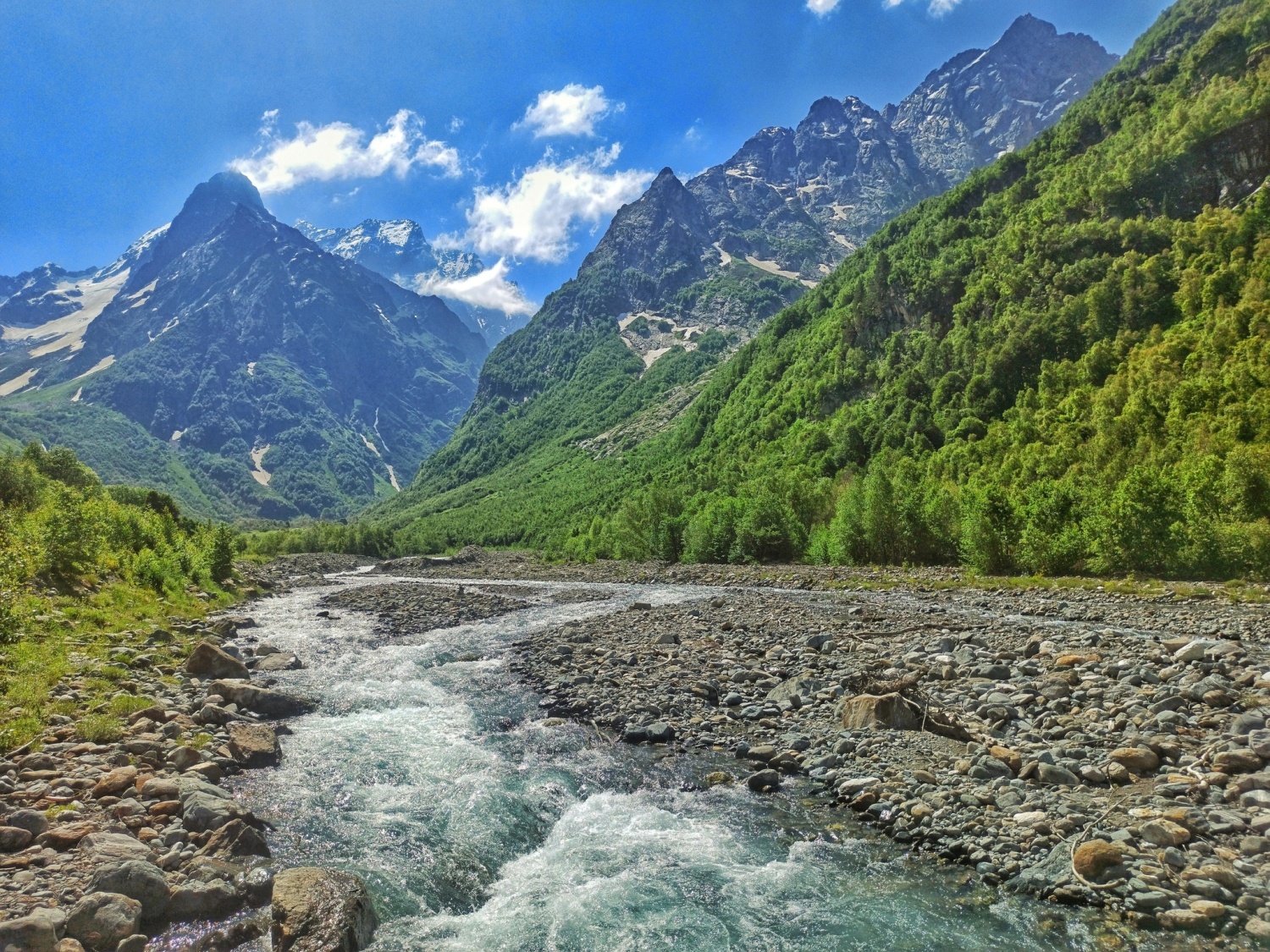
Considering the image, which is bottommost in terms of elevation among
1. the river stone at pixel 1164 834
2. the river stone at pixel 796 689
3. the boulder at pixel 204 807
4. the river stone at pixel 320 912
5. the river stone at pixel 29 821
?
the river stone at pixel 796 689

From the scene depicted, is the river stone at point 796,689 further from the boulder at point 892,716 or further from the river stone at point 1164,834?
the river stone at point 1164,834

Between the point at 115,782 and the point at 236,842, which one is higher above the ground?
the point at 115,782

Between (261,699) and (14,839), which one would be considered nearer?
(14,839)

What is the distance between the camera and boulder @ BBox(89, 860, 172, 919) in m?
8.94

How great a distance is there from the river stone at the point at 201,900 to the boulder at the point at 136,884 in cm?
13

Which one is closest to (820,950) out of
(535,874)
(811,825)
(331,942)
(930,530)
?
(811,825)

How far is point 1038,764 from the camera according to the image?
1262 cm

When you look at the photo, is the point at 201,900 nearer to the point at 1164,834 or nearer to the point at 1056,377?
the point at 1164,834

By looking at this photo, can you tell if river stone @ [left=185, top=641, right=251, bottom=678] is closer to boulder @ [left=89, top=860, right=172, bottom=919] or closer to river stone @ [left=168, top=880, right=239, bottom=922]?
boulder @ [left=89, top=860, right=172, bottom=919]

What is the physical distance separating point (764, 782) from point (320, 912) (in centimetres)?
950

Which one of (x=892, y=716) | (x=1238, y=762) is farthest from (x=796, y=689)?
(x=1238, y=762)

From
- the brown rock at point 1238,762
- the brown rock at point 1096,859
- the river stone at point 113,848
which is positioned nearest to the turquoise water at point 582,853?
Answer: the brown rock at point 1096,859

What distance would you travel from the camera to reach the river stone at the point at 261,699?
20203 millimetres

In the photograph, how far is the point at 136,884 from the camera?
9.09 m
